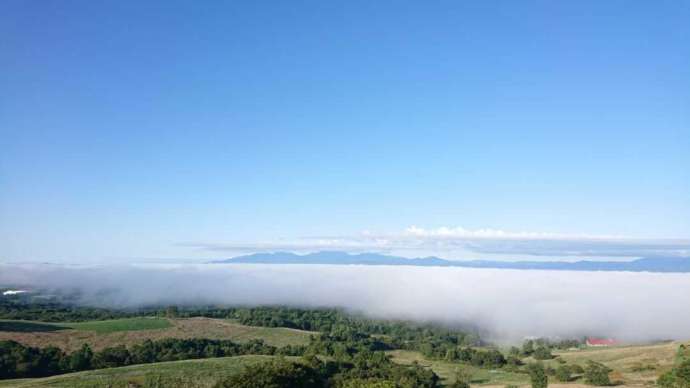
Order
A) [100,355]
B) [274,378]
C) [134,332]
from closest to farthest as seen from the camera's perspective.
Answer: [274,378], [100,355], [134,332]

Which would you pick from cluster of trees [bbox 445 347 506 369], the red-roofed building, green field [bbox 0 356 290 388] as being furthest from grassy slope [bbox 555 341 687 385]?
green field [bbox 0 356 290 388]

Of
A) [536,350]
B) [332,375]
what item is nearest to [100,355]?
[332,375]

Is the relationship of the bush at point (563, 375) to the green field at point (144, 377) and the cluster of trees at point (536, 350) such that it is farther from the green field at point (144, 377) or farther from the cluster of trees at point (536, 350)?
the green field at point (144, 377)

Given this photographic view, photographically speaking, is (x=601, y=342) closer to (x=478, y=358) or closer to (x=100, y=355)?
(x=478, y=358)

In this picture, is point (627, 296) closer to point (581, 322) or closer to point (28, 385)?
point (581, 322)

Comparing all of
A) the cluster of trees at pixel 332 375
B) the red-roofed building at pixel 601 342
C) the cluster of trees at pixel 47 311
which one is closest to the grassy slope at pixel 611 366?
the cluster of trees at pixel 332 375

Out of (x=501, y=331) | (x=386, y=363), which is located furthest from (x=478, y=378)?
(x=501, y=331)
